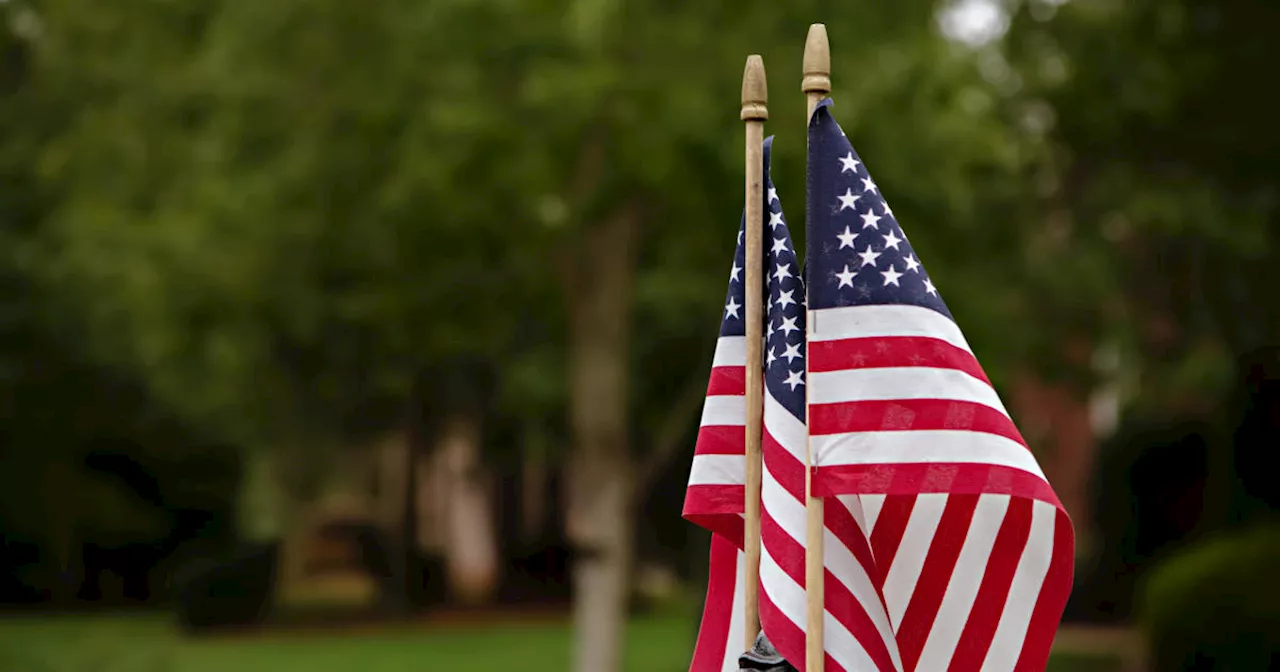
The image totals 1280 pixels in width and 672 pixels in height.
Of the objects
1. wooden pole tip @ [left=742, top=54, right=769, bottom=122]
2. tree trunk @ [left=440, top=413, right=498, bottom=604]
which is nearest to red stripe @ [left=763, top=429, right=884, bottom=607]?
wooden pole tip @ [left=742, top=54, right=769, bottom=122]

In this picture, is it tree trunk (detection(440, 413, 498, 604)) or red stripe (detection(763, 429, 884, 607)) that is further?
tree trunk (detection(440, 413, 498, 604))

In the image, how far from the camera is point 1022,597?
4.24 metres

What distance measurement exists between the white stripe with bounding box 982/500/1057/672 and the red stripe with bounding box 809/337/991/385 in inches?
21.2

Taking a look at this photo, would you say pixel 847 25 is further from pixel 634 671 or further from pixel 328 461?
pixel 328 461

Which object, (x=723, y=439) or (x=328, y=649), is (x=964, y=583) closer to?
(x=723, y=439)

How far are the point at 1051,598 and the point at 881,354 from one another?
32.8 inches

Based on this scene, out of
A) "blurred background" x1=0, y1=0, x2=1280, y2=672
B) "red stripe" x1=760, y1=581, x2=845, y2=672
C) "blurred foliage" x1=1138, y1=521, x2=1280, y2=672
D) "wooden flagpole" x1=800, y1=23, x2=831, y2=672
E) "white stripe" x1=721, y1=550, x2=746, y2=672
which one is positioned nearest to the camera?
"wooden flagpole" x1=800, y1=23, x2=831, y2=672

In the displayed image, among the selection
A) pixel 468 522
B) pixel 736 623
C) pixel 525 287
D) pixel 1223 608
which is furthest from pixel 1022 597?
pixel 468 522

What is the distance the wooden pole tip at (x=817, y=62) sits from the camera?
13.1 feet

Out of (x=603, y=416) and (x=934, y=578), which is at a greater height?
(x=603, y=416)

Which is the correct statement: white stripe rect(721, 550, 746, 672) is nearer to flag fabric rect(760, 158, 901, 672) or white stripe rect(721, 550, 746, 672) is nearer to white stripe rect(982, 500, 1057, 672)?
flag fabric rect(760, 158, 901, 672)

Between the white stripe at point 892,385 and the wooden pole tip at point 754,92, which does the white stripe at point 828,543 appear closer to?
the white stripe at point 892,385

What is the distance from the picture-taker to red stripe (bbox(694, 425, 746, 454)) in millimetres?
4605

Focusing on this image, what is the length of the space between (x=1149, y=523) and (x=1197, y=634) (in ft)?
23.6
